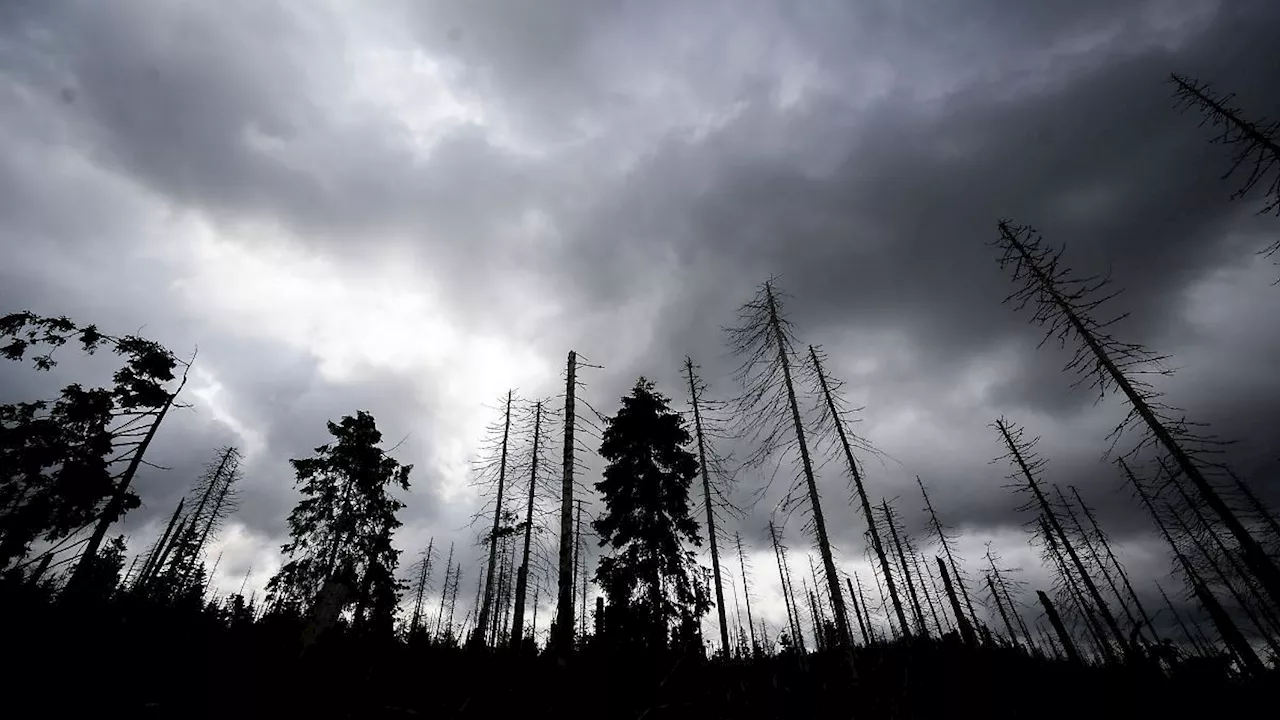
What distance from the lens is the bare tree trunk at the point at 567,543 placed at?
8813mm

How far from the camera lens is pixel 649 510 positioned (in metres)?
17.4

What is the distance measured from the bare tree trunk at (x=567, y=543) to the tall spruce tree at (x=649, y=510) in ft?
5.82

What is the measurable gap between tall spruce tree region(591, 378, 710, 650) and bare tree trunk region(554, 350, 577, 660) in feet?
5.82

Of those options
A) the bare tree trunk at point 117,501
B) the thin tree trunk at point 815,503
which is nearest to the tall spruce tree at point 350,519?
the bare tree trunk at point 117,501

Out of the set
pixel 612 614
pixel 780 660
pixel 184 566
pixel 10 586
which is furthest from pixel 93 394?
pixel 780 660

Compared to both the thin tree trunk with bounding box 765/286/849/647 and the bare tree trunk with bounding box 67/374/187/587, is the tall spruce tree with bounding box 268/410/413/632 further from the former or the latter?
the thin tree trunk with bounding box 765/286/849/647

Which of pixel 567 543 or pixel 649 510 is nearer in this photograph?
pixel 567 543

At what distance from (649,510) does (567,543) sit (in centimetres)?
575

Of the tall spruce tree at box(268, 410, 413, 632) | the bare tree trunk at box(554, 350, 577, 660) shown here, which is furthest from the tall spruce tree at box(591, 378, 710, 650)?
the tall spruce tree at box(268, 410, 413, 632)

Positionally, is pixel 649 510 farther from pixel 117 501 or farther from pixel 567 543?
pixel 117 501

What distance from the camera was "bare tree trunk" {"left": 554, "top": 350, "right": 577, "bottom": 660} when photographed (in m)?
8.81

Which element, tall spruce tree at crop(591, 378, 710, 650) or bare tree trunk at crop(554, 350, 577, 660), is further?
tall spruce tree at crop(591, 378, 710, 650)

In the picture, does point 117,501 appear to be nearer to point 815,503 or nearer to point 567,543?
point 567,543

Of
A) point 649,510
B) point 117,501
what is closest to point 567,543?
point 649,510
